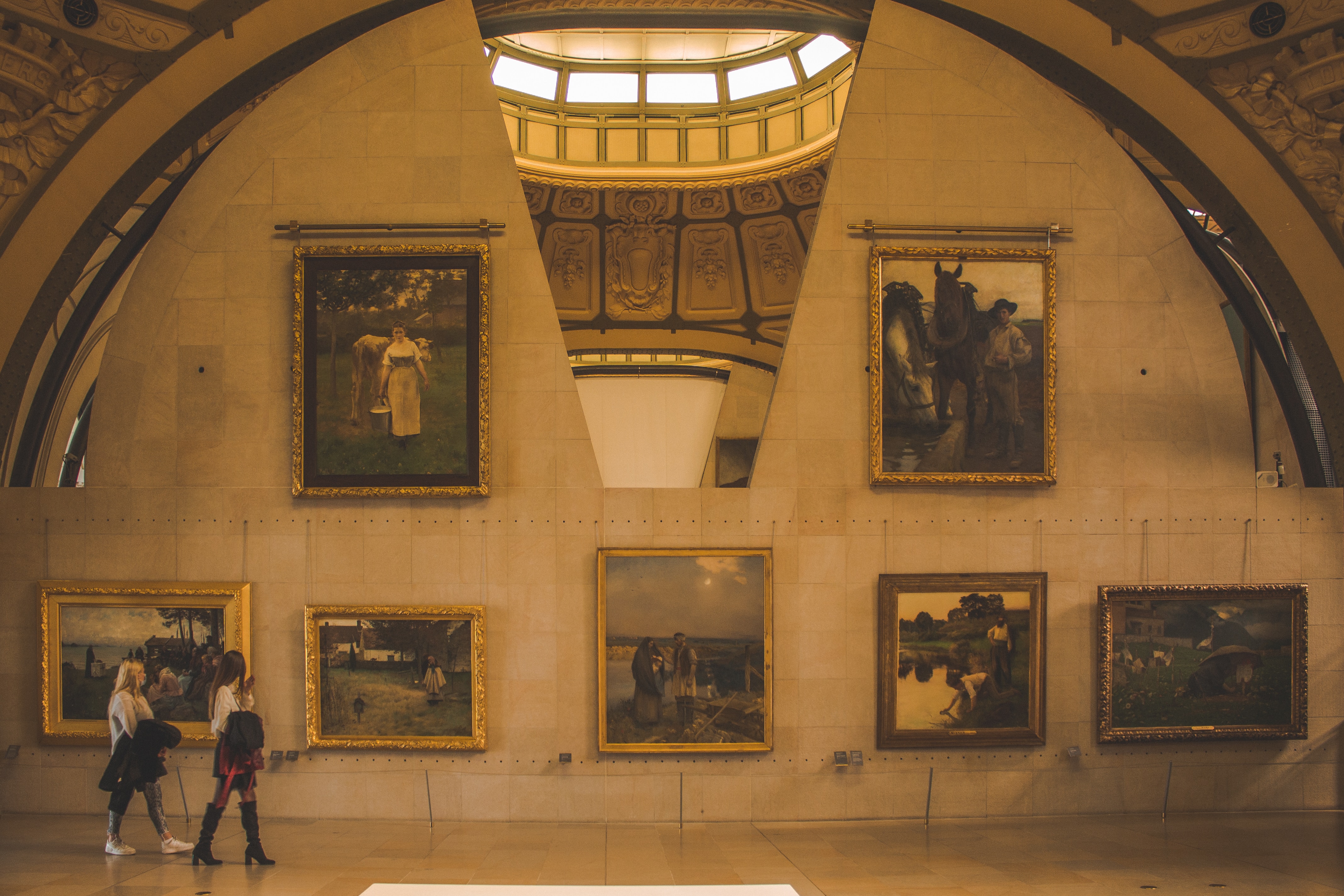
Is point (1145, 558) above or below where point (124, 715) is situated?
above

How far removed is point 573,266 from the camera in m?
12.7

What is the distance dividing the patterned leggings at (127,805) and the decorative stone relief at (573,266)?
724cm

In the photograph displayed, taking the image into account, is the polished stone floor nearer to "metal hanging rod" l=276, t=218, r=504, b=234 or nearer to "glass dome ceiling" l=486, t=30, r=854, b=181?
"metal hanging rod" l=276, t=218, r=504, b=234

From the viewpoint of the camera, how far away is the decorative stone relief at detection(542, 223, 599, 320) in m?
12.6

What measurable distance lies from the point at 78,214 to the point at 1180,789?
13123 millimetres

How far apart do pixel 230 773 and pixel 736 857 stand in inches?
172

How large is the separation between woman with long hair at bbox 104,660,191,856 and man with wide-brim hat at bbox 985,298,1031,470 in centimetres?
836

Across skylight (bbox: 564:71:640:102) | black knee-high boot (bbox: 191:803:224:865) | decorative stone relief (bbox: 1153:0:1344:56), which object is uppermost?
skylight (bbox: 564:71:640:102)

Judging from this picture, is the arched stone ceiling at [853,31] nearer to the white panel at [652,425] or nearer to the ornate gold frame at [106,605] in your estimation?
the ornate gold frame at [106,605]

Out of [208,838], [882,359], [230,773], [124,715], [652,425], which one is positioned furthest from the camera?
[652,425]

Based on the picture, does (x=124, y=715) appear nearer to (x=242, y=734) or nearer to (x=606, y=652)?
(x=242, y=734)

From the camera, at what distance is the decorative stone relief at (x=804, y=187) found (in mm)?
12477

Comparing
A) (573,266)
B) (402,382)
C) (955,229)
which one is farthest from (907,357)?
(402,382)

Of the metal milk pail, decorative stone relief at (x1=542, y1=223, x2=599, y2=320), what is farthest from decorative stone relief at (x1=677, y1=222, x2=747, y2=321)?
the metal milk pail
